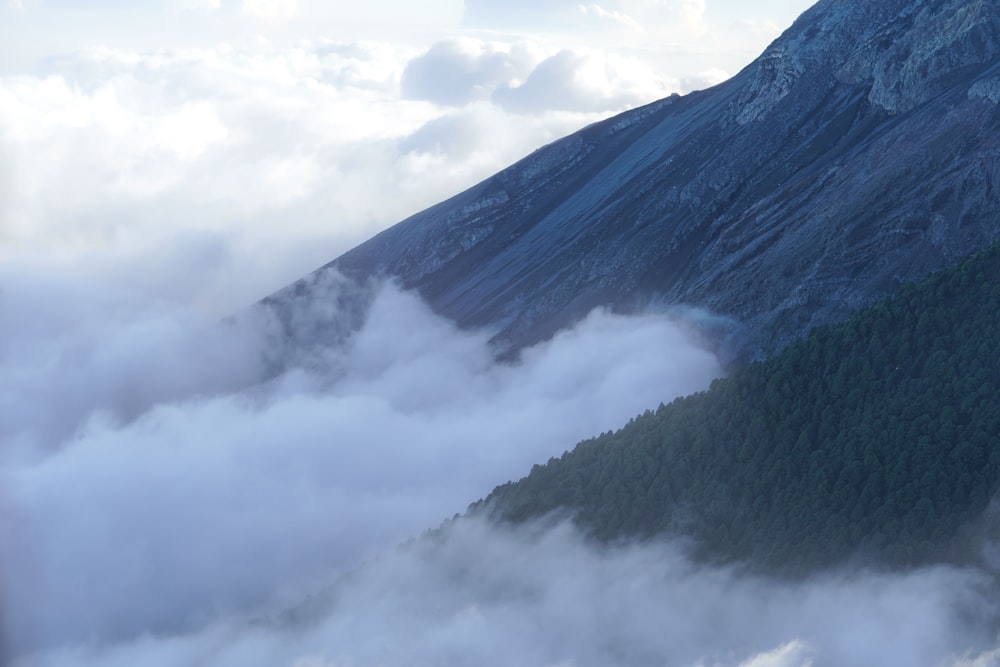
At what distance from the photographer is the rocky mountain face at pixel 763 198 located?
126 m

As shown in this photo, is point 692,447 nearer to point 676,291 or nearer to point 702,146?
point 676,291

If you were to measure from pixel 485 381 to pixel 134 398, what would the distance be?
74342 millimetres

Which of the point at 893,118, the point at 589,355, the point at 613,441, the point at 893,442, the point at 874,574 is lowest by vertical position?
the point at 874,574

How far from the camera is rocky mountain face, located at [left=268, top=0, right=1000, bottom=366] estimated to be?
4980 inches

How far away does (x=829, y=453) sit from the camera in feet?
276

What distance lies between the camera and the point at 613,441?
96.0 meters

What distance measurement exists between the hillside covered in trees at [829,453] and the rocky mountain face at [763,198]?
28.6 metres

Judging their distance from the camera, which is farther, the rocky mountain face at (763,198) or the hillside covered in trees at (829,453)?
the rocky mountain face at (763,198)

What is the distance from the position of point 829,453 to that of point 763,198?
70.9 metres

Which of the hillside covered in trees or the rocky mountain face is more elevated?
the rocky mountain face

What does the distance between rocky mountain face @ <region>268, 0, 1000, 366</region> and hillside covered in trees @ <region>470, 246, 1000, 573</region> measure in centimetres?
2858

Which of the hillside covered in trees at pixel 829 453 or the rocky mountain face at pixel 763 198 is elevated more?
the rocky mountain face at pixel 763 198

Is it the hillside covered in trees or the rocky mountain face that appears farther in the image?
the rocky mountain face

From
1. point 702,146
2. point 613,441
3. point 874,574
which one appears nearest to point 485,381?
point 702,146
